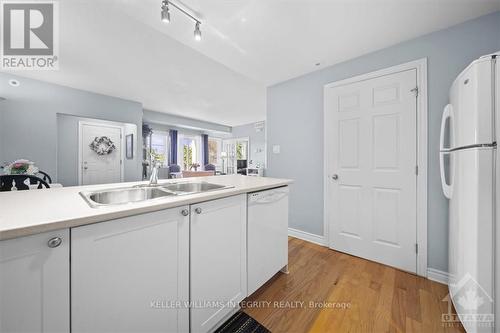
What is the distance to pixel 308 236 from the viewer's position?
2.64m

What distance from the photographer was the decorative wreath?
440cm

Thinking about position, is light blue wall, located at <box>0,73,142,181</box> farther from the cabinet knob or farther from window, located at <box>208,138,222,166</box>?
window, located at <box>208,138,222,166</box>

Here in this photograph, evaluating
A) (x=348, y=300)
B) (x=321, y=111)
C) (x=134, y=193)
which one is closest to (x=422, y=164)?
(x=321, y=111)

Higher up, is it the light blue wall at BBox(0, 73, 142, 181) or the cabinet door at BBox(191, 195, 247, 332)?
the light blue wall at BBox(0, 73, 142, 181)

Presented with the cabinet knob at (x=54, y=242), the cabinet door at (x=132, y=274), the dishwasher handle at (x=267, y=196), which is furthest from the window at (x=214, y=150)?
the cabinet knob at (x=54, y=242)

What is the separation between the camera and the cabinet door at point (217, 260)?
1071 mm

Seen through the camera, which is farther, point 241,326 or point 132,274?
point 241,326

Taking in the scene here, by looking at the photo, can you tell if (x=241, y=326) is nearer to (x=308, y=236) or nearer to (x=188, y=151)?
(x=308, y=236)

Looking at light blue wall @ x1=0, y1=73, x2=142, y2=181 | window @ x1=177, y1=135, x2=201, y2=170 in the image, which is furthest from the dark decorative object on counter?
window @ x1=177, y1=135, x2=201, y2=170

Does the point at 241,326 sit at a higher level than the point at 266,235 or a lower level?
lower

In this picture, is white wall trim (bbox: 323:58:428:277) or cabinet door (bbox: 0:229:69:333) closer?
cabinet door (bbox: 0:229:69:333)

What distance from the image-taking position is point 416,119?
1.86 meters

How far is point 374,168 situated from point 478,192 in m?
1.02

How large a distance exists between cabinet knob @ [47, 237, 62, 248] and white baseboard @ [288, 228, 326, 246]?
2570 mm
